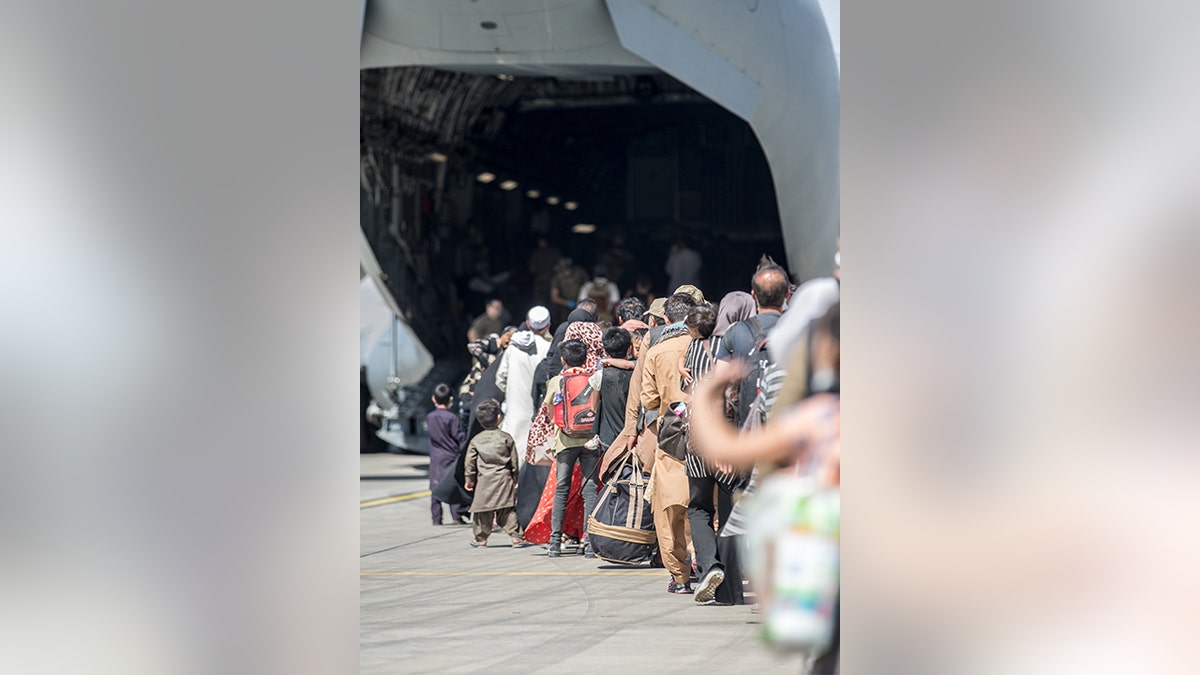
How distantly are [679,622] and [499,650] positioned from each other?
1187mm

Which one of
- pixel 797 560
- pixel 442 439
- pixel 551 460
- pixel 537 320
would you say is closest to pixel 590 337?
pixel 551 460

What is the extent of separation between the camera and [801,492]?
4.00 metres

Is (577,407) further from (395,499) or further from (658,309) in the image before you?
(395,499)

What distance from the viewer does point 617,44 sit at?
46.9 feet

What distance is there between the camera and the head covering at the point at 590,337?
9773 mm

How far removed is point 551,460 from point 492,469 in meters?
0.47

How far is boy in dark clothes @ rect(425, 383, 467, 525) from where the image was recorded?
11852 mm

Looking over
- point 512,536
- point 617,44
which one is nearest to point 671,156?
point 617,44

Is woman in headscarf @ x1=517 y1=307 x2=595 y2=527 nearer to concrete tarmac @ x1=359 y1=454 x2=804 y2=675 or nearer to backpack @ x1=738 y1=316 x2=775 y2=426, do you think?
concrete tarmac @ x1=359 y1=454 x2=804 y2=675

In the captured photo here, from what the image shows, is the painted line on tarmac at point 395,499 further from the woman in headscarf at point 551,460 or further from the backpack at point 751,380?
the backpack at point 751,380

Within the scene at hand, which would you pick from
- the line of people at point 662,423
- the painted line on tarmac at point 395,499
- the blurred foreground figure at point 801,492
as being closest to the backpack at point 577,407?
the line of people at point 662,423
